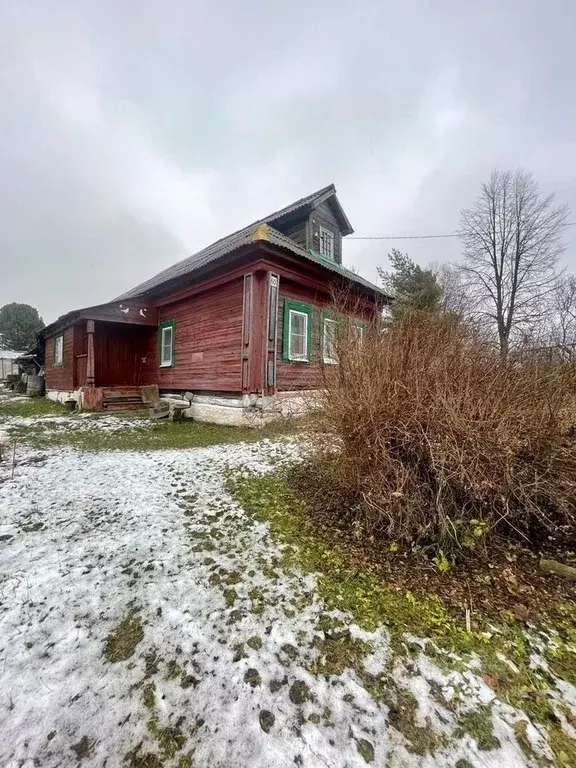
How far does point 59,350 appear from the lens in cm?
1413

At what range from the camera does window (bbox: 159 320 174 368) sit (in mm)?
11156

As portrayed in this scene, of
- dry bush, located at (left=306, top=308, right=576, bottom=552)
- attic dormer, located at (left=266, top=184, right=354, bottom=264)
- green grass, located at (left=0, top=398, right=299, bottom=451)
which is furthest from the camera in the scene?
attic dormer, located at (left=266, top=184, right=354, bottom=264)

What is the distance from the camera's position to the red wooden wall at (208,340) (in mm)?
8797

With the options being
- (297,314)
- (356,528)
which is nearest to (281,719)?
(356,528)

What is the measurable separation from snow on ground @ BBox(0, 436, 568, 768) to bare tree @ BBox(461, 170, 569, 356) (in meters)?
17.0

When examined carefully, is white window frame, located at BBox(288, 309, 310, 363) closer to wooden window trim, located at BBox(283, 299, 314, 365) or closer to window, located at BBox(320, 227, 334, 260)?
wooden window trim, located at BBox(283, 299, 314, 365)

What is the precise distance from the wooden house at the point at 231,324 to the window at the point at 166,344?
0.04 metres

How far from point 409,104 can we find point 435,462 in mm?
14042

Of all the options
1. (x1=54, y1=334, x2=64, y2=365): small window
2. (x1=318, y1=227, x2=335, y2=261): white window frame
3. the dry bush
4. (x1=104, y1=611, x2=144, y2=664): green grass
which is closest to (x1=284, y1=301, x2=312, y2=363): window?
(x1=318, y1=227, x2=335, y2=261): white window frame

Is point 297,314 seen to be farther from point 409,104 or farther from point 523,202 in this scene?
point 523,202

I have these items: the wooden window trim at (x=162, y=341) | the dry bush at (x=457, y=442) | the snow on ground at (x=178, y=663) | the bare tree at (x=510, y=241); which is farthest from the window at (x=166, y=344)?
the bare tree at (x=510, y=241)

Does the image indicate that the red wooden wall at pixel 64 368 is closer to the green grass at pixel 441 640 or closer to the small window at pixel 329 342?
the small window at pixel 329 342

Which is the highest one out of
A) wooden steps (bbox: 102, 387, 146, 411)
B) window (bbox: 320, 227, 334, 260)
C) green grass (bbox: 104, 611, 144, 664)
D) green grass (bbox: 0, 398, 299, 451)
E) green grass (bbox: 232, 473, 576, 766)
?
window (bbox: 320, 227, 334, 260)

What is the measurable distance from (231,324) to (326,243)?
545 cm
